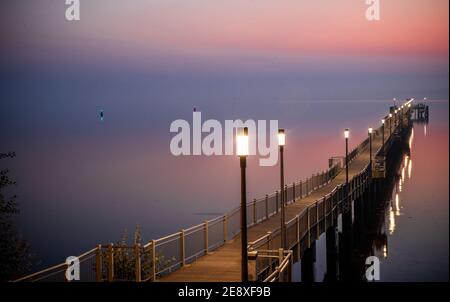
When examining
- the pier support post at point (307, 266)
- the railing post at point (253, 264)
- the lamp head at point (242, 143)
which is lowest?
the pier support post at point (307, 266)

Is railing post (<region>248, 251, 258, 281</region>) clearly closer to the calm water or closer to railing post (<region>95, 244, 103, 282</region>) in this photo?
railing post (<region>95, 244, 103, 282</region>)

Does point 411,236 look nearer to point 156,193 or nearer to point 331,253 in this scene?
point 331,253

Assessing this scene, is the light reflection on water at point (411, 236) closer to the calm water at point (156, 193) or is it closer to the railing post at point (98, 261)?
the calm water at point (156, 193)

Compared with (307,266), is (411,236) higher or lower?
lower

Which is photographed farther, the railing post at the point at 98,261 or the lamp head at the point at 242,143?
the railing post at the point at 98,261

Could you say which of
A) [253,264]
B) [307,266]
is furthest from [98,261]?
[307,266]

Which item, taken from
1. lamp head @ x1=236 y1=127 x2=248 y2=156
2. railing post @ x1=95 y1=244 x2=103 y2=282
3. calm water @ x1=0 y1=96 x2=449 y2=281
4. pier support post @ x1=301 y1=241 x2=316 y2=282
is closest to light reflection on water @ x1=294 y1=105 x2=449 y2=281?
calm water @ x1=0 y1=96 x2=449 y2=281

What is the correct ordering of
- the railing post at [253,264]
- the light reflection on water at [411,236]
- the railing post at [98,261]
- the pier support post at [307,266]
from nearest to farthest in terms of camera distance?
the railing post at [98,261] → the railing post at [253,264] → the pier support post at [307,266] → the light reflection on water at [411,236]

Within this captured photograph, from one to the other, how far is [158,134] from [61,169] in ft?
190

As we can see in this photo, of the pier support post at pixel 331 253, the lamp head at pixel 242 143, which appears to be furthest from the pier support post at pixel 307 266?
the lamp head at pixel 242 143

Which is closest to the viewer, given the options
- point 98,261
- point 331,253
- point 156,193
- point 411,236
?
point 98,261

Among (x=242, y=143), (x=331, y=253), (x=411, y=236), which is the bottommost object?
(x=411, y=236)
